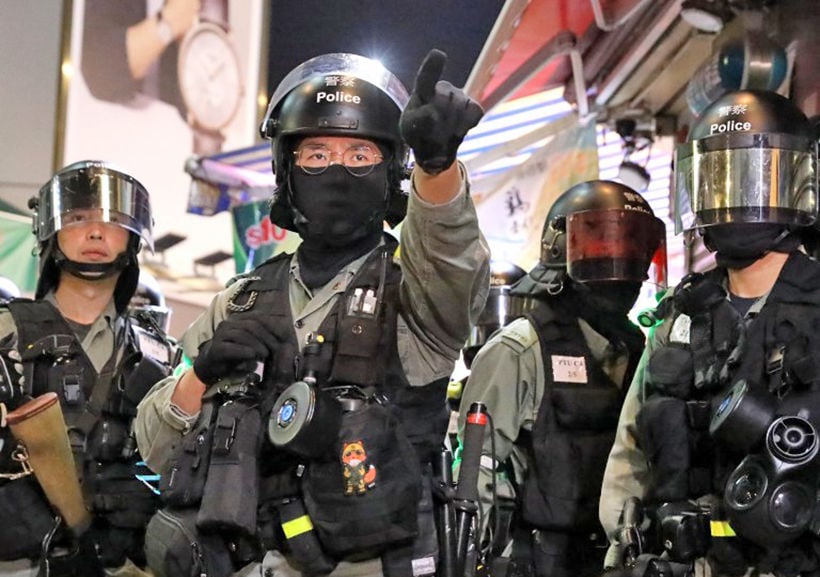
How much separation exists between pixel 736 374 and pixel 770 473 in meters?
0.32

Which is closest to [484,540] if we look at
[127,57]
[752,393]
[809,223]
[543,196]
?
[752,393]

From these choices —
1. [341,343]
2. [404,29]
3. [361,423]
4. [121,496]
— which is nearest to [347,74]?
[341,343]

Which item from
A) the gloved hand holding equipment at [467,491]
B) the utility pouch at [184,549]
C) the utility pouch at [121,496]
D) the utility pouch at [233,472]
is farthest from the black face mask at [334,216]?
the utility pouch at [121,496]

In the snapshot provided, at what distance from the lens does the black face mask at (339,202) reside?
7.32 feet

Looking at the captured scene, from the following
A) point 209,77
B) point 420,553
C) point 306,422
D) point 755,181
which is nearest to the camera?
point 306,422

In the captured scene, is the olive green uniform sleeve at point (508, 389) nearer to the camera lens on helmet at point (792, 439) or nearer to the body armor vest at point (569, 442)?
the body armor vest at point (569, 442)

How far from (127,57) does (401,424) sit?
20.2 ft

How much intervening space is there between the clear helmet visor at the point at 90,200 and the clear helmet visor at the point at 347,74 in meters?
1.19

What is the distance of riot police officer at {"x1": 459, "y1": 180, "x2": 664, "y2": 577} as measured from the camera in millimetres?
3293

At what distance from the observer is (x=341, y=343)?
6.79 ft

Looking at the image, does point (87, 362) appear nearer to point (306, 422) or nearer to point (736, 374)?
point (306, 422)

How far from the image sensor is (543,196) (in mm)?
6488

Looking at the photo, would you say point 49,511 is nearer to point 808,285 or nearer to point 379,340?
point 379,340

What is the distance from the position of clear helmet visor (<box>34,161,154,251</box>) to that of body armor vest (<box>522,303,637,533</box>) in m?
1.41
